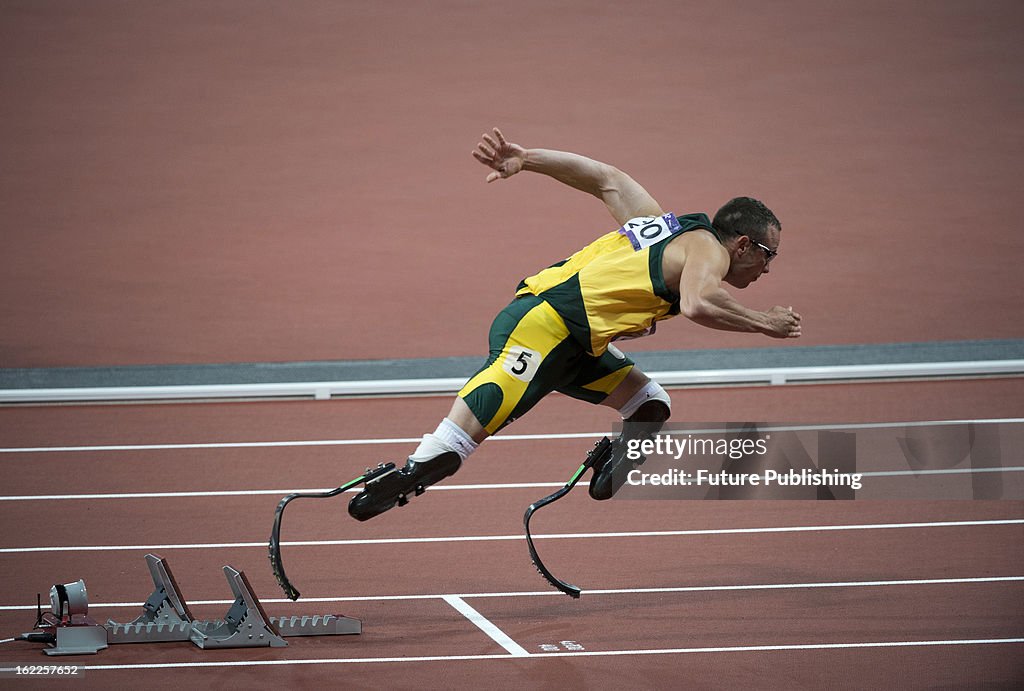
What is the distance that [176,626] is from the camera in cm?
412

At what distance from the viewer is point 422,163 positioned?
1093 cm

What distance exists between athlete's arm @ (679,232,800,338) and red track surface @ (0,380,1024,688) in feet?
3.47

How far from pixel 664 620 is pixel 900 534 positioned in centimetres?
148

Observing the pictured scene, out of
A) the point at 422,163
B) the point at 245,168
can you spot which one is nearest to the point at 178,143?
the point at 245,168

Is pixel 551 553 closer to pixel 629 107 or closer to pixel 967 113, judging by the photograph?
pixel 629 107

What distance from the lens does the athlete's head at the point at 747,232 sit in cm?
396

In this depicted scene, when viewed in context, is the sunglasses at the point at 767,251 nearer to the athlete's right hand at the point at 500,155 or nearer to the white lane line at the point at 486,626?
the athlete's right hand at the point at 500,155

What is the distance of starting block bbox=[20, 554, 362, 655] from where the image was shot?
4020 millimetres

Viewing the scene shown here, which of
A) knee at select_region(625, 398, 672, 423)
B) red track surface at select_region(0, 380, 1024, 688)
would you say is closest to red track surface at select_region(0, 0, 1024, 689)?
red track surface at select_region(0, 380, 1024, 688)

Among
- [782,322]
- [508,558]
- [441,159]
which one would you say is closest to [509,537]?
[508,558]

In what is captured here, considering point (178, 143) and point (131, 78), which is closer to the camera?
A: point (178, 143)

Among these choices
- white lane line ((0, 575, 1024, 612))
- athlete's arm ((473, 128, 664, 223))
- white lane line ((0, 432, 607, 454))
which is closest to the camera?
athlete's arm ((473, 128, 664, 223))

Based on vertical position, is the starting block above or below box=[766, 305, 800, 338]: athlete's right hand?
below

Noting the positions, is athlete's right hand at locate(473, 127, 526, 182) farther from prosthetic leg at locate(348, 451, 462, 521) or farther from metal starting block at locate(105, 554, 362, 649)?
metal starting block at locate(105, 554, 362, 649)
